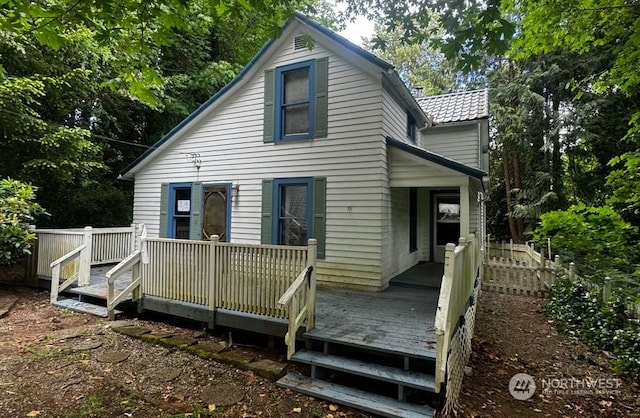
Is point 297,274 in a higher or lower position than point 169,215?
lower

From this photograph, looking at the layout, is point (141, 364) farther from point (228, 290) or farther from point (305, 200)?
point (305, 200)

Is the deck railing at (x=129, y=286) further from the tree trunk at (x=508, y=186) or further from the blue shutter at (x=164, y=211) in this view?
the tree trunk at (x=508, y=186)

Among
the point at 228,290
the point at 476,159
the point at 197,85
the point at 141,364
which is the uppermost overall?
the point at 197,85

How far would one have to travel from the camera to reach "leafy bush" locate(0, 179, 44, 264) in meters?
7.09

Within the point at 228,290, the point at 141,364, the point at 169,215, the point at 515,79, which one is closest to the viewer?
the point at 141,364

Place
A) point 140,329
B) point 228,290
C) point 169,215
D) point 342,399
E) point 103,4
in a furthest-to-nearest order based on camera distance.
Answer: point 169,215 → point 140,329 → point 228,290 → point 342,399 → point 103,4

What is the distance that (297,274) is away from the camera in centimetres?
464

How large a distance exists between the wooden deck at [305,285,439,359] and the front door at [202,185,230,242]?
11.1 ft

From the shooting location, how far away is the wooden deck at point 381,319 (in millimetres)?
4008

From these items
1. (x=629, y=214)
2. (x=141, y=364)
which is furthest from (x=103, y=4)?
(x=629, y=214)

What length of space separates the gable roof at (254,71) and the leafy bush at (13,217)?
2.89 metres

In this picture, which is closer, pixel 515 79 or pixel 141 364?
pixel 141 364

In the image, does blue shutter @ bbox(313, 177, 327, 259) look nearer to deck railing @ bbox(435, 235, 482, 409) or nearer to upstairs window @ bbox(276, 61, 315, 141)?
upstairs window @ bbox(276, 61, 315, 141)

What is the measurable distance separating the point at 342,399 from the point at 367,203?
405cm
